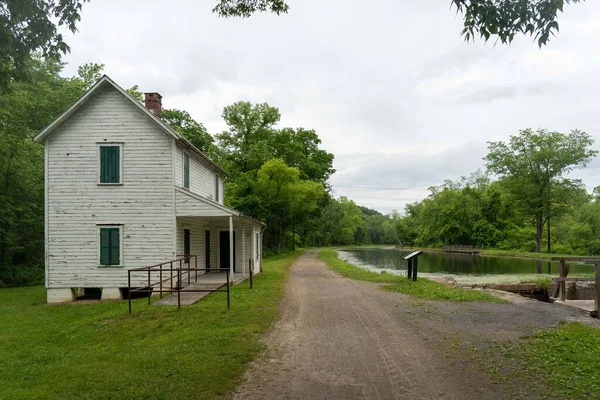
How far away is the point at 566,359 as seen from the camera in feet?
21.9

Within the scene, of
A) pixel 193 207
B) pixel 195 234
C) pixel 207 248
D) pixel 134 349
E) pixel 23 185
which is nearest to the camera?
pixel 134 349

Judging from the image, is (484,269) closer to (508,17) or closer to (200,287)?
(200,287)

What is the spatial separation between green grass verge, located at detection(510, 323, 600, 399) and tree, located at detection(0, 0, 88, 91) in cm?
808

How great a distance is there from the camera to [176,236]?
51.0 ft

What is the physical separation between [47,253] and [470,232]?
66.1 metres

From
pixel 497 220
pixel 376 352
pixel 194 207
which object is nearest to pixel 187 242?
pixel 194 207

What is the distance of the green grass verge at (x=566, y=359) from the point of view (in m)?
5.48

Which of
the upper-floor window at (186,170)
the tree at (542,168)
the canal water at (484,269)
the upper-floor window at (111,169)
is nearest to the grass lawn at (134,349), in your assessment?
the upper-floor window at (111,169)

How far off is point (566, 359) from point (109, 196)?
46.6 ft

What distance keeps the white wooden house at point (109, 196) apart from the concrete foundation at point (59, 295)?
0.11ft

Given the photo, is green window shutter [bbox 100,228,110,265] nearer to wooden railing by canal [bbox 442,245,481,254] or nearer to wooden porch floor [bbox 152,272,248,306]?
wooden porch floor [bbox 152,272,248,306]

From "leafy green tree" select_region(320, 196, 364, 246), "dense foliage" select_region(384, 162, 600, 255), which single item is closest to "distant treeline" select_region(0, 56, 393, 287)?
"leafy green tree" select_region(320, 196, 364, 246)

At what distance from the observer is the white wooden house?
50.4 ft

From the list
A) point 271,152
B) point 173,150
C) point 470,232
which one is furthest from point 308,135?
point 173,150
